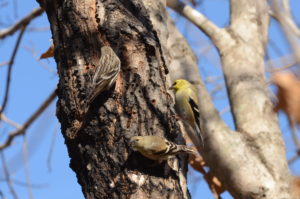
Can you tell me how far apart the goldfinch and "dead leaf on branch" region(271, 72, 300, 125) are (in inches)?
59.5

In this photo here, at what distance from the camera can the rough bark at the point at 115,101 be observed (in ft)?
10.9

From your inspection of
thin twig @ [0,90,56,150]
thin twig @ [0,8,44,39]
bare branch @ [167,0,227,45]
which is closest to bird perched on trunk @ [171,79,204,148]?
bare branch @ [167,0,227,45]

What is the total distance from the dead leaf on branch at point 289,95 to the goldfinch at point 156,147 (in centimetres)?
151

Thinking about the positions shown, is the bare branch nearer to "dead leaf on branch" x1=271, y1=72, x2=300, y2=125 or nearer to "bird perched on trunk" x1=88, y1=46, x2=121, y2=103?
"bird perched on trunk" x1=88, y1=46, x2=121, y2=103

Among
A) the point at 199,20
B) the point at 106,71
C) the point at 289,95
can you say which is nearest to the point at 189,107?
the point at 199,20

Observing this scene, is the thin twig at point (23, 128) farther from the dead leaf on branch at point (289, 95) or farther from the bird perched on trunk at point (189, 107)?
the dead leaf on branch at point (289, 95)

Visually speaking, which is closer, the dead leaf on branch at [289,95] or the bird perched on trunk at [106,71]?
the dead leaf on branch at [289,95]

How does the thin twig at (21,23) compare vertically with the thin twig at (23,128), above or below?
above

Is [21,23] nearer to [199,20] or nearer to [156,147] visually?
[199,20]

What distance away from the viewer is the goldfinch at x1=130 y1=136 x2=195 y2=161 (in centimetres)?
323

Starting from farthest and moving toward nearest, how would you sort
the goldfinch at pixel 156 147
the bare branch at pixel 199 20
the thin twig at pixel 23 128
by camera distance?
the thin twig at pixel 23 128
the bare branch at pixel 199 20
the goldfinch at pixel 156 147

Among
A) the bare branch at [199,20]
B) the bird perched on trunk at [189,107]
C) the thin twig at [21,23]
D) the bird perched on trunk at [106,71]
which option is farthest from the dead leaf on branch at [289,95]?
the thin twig at [21,23]

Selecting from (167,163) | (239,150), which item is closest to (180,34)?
(239,150)

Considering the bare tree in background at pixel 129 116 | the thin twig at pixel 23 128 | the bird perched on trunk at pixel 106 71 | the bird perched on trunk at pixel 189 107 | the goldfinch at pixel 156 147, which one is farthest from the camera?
the thin twig at pixel 23 128
